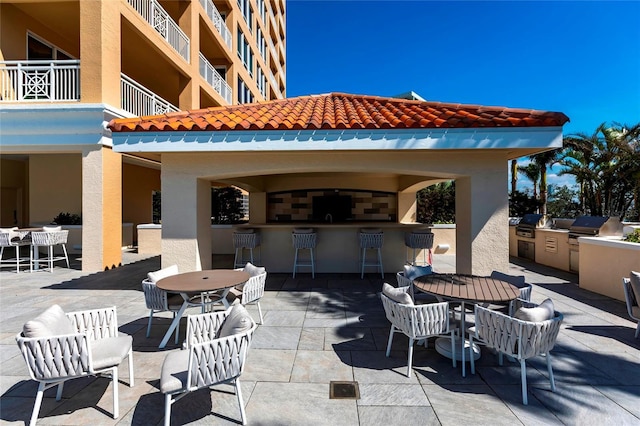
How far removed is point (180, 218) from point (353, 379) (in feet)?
16.8

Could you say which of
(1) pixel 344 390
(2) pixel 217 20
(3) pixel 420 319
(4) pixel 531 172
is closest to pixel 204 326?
(1) pixel 344 390

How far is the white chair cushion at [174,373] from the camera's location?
2.62 metres

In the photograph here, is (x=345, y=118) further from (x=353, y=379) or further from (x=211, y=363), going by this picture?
(x=211, y=363)

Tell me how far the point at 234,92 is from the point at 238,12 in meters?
5.31

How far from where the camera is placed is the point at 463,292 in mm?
3938

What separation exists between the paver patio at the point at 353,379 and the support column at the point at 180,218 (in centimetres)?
142

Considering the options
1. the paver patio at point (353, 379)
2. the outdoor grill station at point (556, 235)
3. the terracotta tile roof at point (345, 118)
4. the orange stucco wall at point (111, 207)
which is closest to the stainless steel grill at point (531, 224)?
the outdoor grill station at point (556, 235)

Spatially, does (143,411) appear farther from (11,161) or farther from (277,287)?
(11,161)

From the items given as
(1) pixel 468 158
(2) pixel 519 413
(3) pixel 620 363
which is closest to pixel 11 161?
(1) pixel 468 158

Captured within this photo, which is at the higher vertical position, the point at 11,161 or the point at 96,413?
the point at 11,161

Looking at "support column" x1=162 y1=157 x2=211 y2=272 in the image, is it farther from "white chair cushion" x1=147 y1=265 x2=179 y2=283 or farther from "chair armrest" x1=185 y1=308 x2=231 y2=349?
"chair armrest" x1=185 y1=308 x2=231 y2=349

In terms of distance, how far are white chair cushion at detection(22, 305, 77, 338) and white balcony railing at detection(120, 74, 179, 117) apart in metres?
9.30

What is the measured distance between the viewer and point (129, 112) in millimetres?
10266

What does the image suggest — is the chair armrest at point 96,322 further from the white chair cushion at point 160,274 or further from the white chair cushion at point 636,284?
the white chair cushion at point 636,284
